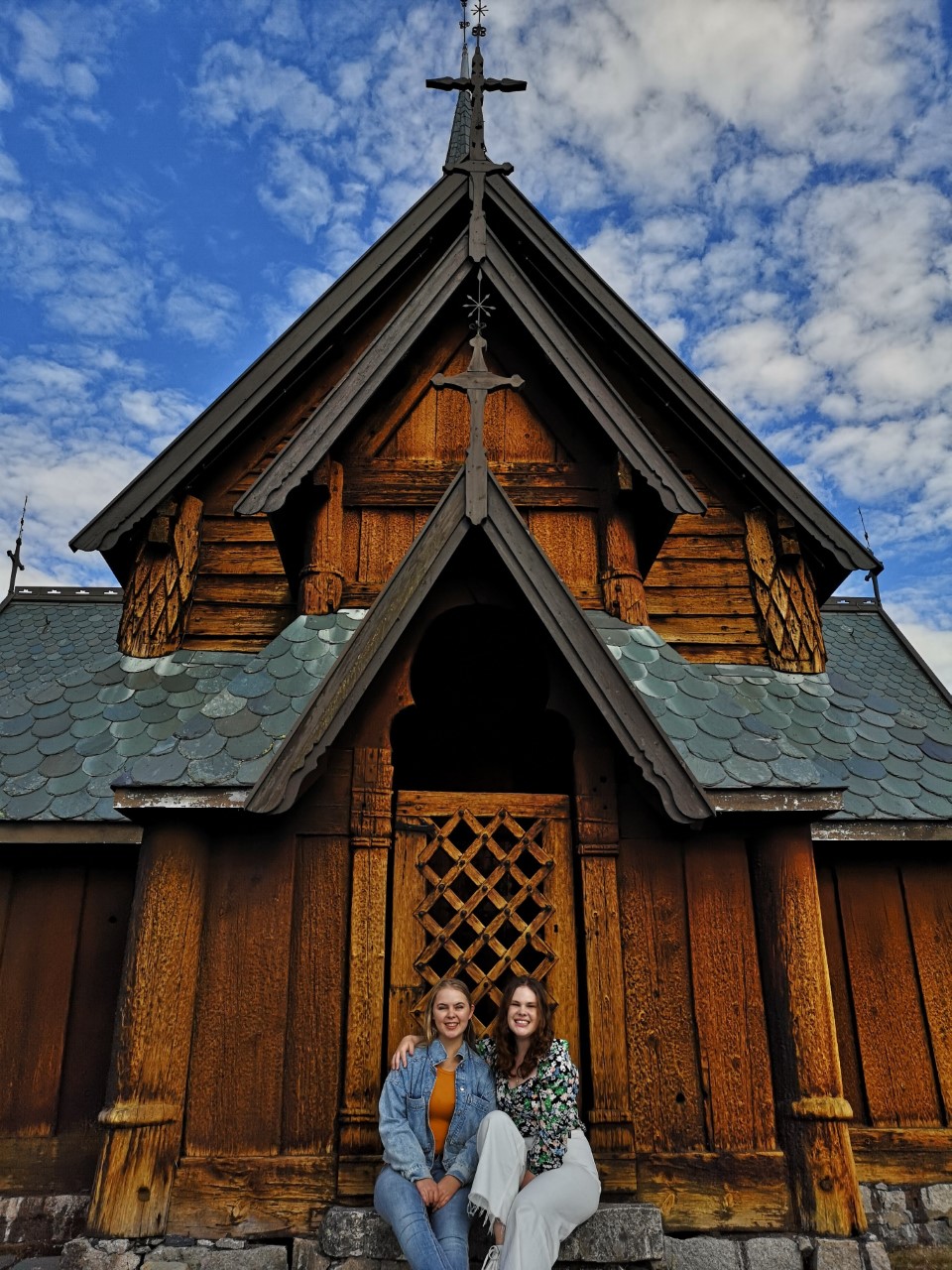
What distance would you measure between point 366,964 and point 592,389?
Answer: 12.3 feet

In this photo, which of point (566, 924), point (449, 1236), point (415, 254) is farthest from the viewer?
point (415, 254)

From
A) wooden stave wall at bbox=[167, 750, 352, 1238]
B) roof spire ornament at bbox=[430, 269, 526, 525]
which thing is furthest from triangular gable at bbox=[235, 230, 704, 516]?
wooden stave wall at bbox=[167, 750, 352, 1238]

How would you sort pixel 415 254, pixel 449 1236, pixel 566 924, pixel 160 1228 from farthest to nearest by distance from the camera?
pixel 415 254, pixel 566 924, pixel 160 1228, pixel 449 1236

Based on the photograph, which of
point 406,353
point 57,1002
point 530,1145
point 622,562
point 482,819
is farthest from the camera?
point 406,353

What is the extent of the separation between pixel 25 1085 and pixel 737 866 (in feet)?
13.8

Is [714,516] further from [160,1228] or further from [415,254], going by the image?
[160,1228]

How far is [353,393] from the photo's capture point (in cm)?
613

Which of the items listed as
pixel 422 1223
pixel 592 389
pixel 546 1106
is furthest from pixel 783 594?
pixel 422 1223

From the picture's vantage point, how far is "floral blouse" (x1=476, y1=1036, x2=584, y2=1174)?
12.8 ft

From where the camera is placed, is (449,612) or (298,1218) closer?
(298,1218)

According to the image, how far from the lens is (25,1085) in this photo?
535 cm

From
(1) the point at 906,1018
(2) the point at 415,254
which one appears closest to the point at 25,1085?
(1) the point at 906,1018

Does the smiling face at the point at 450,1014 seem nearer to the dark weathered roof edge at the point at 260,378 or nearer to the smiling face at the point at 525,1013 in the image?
the smiling face at the point at 525,1013

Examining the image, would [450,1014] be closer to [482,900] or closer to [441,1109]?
[441,1109]
